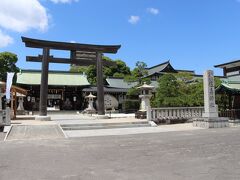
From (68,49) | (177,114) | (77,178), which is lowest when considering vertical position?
(77,178)

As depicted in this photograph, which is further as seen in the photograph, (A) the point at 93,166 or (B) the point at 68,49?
(B) the point at 68,49

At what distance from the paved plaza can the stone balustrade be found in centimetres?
832

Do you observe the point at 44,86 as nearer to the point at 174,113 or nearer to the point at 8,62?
the point at 174,113

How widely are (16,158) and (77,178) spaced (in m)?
3.23

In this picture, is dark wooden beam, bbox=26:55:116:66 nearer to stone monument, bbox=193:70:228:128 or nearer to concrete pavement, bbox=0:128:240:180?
stone monument, bbox=193:70:228:128

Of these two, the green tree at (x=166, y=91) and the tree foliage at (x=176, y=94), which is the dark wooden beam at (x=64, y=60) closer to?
the green tree at (x=166, y=91)

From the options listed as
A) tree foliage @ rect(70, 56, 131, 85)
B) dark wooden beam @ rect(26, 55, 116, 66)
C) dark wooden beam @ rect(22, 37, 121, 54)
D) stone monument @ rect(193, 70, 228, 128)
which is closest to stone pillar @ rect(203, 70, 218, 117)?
stone monument @ rect(193, 70, 228, 128)

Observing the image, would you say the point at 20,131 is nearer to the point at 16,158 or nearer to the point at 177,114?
the point at 16,158

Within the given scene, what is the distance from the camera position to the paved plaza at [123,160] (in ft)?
22.1

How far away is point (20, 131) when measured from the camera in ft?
52.1

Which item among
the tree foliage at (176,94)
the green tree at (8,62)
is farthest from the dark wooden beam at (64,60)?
the green tree at (8,62)

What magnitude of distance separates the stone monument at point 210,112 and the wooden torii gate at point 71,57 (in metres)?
9.62

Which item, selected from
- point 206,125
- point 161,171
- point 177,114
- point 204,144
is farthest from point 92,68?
point 161,171

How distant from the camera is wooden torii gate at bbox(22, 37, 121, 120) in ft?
77.0
